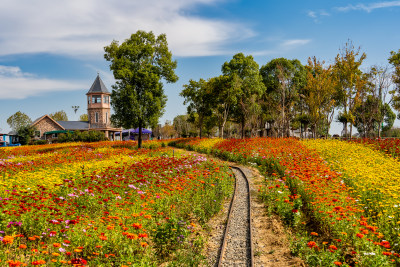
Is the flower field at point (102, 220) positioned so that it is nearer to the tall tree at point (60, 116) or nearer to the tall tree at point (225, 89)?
the tall tree at point (225, 89)

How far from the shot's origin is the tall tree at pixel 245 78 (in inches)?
1660

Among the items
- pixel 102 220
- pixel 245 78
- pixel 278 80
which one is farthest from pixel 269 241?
pixel 278 80

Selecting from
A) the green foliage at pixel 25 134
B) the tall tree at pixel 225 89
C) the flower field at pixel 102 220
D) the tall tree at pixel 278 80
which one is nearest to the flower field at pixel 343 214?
the flower field at pixel 102 220

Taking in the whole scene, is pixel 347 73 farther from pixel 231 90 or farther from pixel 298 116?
pixel 298 116

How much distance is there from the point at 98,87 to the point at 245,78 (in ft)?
118

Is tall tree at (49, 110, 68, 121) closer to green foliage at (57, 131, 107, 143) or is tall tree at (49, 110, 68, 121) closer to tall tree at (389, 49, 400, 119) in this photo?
green foliage at (57, 131, 107, 143)

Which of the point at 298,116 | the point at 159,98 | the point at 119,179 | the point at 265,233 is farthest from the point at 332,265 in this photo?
the point at 298,116

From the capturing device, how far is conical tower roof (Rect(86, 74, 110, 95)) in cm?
6203

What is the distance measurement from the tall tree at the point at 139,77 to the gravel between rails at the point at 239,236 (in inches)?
739

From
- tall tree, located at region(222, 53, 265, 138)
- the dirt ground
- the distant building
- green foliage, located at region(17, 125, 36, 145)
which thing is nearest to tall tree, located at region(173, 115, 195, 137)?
the distant building

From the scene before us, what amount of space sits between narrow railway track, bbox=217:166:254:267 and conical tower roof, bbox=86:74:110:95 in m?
56.8

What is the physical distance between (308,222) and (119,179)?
6493mm

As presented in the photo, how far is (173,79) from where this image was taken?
29.6 metres

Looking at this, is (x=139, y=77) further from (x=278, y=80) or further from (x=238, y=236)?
(x=278, y=80)
